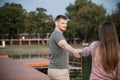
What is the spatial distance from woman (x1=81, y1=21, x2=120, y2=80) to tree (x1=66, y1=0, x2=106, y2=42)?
4323cm

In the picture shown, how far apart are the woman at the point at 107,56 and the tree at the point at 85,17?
4323cm

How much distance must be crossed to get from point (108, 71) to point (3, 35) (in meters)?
49.0

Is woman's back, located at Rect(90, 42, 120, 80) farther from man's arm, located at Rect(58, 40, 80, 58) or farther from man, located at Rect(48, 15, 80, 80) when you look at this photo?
man, located at Rect(48, 15, 80, 80)

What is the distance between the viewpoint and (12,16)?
4991 cm

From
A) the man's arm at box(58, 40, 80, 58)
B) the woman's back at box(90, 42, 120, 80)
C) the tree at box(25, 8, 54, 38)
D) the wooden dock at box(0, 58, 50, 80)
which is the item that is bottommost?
the wooden dock at box(0, 58, 50, 80)

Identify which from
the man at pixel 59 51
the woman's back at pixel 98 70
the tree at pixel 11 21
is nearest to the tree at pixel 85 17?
the tree at pixel 11 21

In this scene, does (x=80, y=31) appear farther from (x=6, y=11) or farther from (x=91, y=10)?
(x=6, y=11)

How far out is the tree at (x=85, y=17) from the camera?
1891 inches

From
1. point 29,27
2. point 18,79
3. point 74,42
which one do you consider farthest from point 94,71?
point 74,42

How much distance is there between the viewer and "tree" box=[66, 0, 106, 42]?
48031 mm

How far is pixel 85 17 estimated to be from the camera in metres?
52.3

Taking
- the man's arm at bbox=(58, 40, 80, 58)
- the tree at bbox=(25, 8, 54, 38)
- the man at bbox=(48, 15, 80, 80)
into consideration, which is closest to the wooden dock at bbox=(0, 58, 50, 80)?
the man at bbox=(48, 15, 80, 80)

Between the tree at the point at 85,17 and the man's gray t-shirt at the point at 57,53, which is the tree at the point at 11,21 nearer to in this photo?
the tree at the point at 85,17

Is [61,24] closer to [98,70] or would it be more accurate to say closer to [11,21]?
[98,70]
